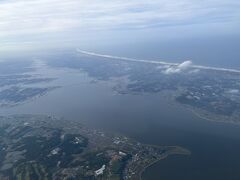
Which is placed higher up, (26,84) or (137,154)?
(137,154)

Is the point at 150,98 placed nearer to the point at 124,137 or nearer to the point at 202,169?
the point at 124,137

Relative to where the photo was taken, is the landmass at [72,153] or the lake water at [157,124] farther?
the landmass at [72,153]

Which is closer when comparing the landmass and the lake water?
the lake water

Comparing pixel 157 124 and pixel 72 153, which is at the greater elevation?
pixel 157 124

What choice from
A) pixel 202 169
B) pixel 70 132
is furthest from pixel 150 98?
pixel 202 169

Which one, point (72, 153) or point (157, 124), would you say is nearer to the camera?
point (72, 153)

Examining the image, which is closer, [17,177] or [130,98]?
[17,177]

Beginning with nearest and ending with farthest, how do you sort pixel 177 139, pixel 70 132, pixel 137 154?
pixel 137 154, pixel 177 139, pixel 70 132

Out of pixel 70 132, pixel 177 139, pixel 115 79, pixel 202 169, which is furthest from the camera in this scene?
pixel 115 79
